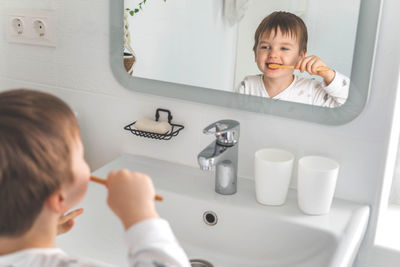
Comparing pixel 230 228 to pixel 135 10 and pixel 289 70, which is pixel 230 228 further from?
pixel 135 10

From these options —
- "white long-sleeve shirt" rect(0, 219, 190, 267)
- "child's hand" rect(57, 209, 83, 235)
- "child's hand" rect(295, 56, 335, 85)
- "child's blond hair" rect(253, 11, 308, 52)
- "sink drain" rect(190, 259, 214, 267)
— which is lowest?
"sink drain" rect(190, 259, 214, 267)

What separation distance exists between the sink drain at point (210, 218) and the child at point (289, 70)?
312mm

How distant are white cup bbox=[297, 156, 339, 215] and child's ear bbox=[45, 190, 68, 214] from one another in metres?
0.56

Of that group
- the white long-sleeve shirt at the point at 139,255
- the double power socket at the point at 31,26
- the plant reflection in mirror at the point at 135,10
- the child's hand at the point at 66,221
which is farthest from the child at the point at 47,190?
the double power socket at the point at 31,26

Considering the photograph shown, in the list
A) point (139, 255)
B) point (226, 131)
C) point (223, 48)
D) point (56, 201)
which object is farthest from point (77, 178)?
point (223, 48)

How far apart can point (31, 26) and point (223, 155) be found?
2.29ft

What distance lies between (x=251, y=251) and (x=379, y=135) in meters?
0.40

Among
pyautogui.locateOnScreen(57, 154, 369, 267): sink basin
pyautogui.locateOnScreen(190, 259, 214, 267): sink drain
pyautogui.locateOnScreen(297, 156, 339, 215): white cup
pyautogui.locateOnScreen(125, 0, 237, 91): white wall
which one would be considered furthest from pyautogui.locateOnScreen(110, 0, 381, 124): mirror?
pyautogui.locateOnScreen(190, 259, 214, 267): sink drain

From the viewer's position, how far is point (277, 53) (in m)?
1.13

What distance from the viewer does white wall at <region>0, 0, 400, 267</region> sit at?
3.55ft

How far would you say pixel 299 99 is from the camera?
114cm

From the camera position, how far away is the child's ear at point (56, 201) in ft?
2.30

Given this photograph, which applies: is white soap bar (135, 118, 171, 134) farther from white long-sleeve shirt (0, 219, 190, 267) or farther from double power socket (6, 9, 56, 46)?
white long-sleeve shirt (0, 219, 190, 267)

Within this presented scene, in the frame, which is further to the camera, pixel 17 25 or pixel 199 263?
pixel 17 25
